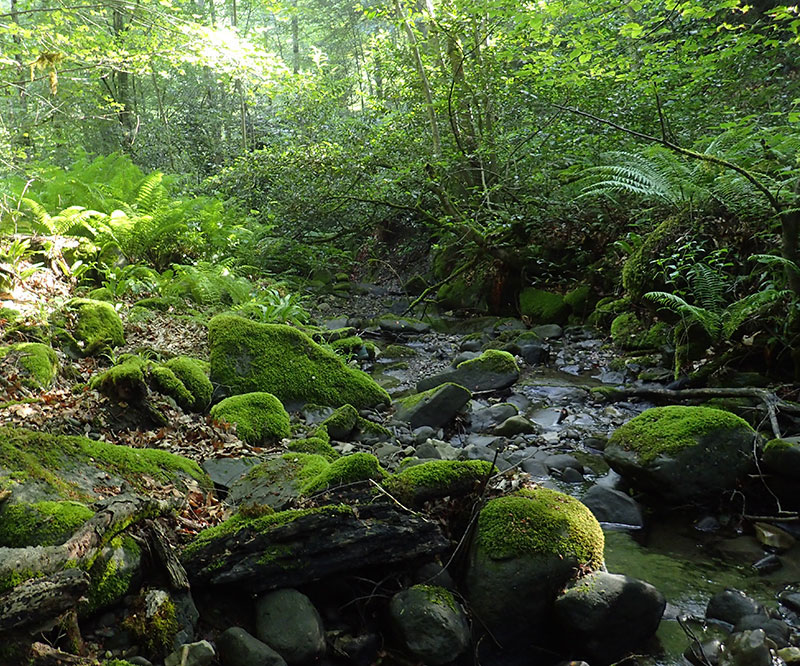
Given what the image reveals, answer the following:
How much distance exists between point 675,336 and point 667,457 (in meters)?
2.94

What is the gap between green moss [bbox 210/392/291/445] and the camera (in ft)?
15.7

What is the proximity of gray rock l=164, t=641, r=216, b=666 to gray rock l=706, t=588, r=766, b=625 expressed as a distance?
2.46 m

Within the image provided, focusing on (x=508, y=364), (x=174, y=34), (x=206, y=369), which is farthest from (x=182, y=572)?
(x=174, y=34)

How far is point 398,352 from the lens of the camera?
8.90 meters

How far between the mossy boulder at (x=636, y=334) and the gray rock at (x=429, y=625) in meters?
5.48

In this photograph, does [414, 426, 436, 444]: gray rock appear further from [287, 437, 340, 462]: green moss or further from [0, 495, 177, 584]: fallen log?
[0, 495, 177, 584]: fallen log

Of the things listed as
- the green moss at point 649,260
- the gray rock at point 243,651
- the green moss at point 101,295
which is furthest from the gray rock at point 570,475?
the green moss at point 101,295

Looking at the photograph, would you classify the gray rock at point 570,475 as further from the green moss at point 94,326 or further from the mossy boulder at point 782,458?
the green moss at point 94,326

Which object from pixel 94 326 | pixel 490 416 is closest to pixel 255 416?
pixel 94 326

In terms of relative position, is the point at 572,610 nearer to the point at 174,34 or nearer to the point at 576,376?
the point at 576,376

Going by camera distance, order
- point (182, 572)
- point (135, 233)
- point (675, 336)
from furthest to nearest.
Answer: point (135, 233)
point (675, 336)
point (182, 572)

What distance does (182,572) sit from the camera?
2506mm

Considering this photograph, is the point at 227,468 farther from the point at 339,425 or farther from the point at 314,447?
the point at 339,425

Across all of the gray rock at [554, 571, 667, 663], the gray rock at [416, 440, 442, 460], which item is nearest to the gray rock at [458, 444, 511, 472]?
the gray rock at [416, 440, 442, 460]
